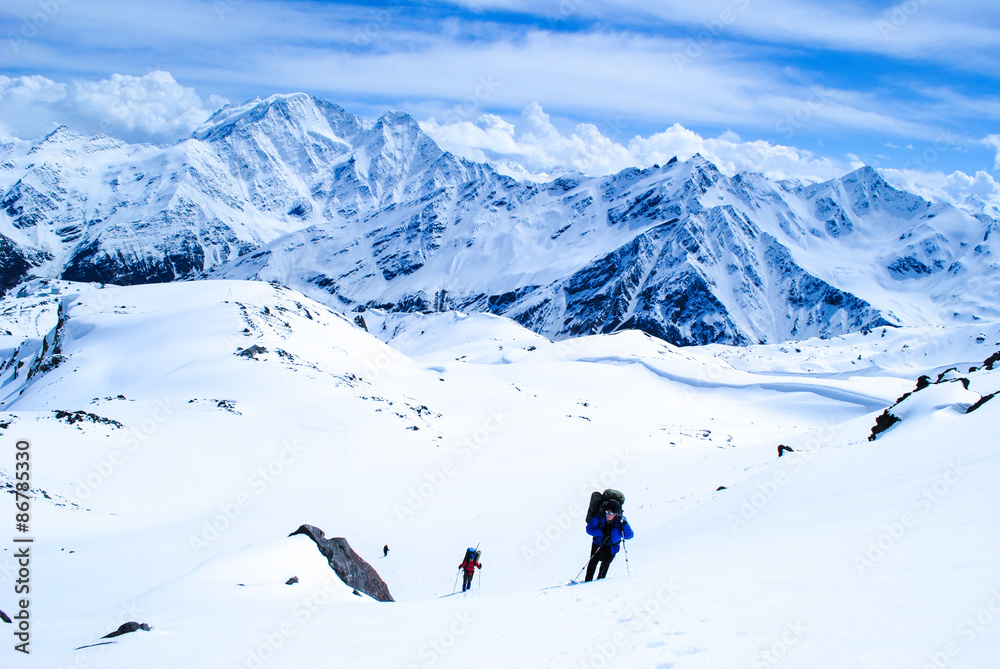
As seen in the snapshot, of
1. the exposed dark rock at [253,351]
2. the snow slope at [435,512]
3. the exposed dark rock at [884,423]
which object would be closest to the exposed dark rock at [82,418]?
the snow slope at [435,512]

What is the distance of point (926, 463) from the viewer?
41.7 feet

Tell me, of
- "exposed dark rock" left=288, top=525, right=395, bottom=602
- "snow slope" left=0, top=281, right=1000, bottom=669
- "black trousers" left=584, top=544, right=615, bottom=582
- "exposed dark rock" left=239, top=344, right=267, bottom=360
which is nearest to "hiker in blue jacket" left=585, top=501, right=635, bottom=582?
"black trousers" left=584, top=544, right=615, bottom=582

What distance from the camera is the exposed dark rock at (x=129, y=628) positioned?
941cm

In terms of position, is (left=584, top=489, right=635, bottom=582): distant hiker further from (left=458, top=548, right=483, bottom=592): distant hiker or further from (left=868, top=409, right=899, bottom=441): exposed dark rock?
(left=868, top=409, right=899, bottom=441): exposed dark rock

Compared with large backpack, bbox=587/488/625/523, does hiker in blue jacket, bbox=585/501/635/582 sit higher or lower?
lower

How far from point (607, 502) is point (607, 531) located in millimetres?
576

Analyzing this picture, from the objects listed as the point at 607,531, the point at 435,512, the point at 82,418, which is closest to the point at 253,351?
the point at 82,418

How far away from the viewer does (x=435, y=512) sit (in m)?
32.4

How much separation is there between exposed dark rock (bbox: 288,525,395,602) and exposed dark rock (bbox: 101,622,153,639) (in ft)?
18.9

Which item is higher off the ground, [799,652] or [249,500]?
[799,652]

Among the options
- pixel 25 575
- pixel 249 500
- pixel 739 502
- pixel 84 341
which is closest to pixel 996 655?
pixel 739 502

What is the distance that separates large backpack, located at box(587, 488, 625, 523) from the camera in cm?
1187

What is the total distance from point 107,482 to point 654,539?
3140 centimetres

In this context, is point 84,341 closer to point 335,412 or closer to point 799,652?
point 335,412
